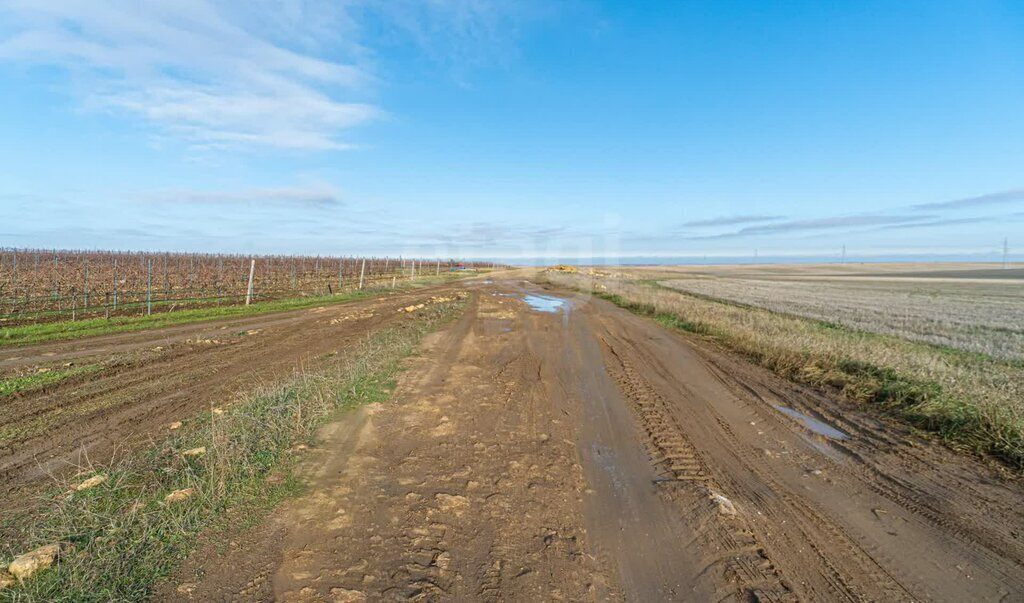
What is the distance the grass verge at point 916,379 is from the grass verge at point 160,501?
326 inches

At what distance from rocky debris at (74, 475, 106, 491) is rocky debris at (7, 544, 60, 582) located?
1.13 meters

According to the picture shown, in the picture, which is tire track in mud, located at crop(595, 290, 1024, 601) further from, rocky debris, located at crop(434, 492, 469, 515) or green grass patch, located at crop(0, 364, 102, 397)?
green grass patch, located at crop(0, 364, 102, 397)

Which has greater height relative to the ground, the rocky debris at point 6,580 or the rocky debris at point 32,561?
the rocky debris at point 32,561

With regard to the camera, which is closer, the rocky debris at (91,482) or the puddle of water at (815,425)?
the rocky debris at (91,482)

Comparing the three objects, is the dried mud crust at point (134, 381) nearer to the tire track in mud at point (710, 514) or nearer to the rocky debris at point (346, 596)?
the rocky debris at point (346, 596)

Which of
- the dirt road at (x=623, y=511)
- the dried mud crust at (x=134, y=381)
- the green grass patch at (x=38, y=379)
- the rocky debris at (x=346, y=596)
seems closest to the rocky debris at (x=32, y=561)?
the dirt road at (x=623, y=511)

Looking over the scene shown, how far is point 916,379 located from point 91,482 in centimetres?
1146

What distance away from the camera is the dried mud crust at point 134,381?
5379 millimetres

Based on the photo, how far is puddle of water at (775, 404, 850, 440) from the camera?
633 centimetres

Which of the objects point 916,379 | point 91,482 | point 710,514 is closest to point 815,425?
point 916,379

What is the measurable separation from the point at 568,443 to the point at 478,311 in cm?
1387

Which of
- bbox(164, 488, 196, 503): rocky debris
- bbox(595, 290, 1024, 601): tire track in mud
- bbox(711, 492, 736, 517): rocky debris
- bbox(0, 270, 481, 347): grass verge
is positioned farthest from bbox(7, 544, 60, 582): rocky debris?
bbox(0, 270, 481, 347): grass verge

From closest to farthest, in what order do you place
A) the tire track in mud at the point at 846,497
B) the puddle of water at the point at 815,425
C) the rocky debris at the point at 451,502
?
the tire track in mud at the point at 846,497, the rocky debris at the point at 451,502, the puddle of water at the point at 815,425

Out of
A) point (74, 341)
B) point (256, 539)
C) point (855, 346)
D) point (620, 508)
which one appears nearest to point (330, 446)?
point (256, 539)
